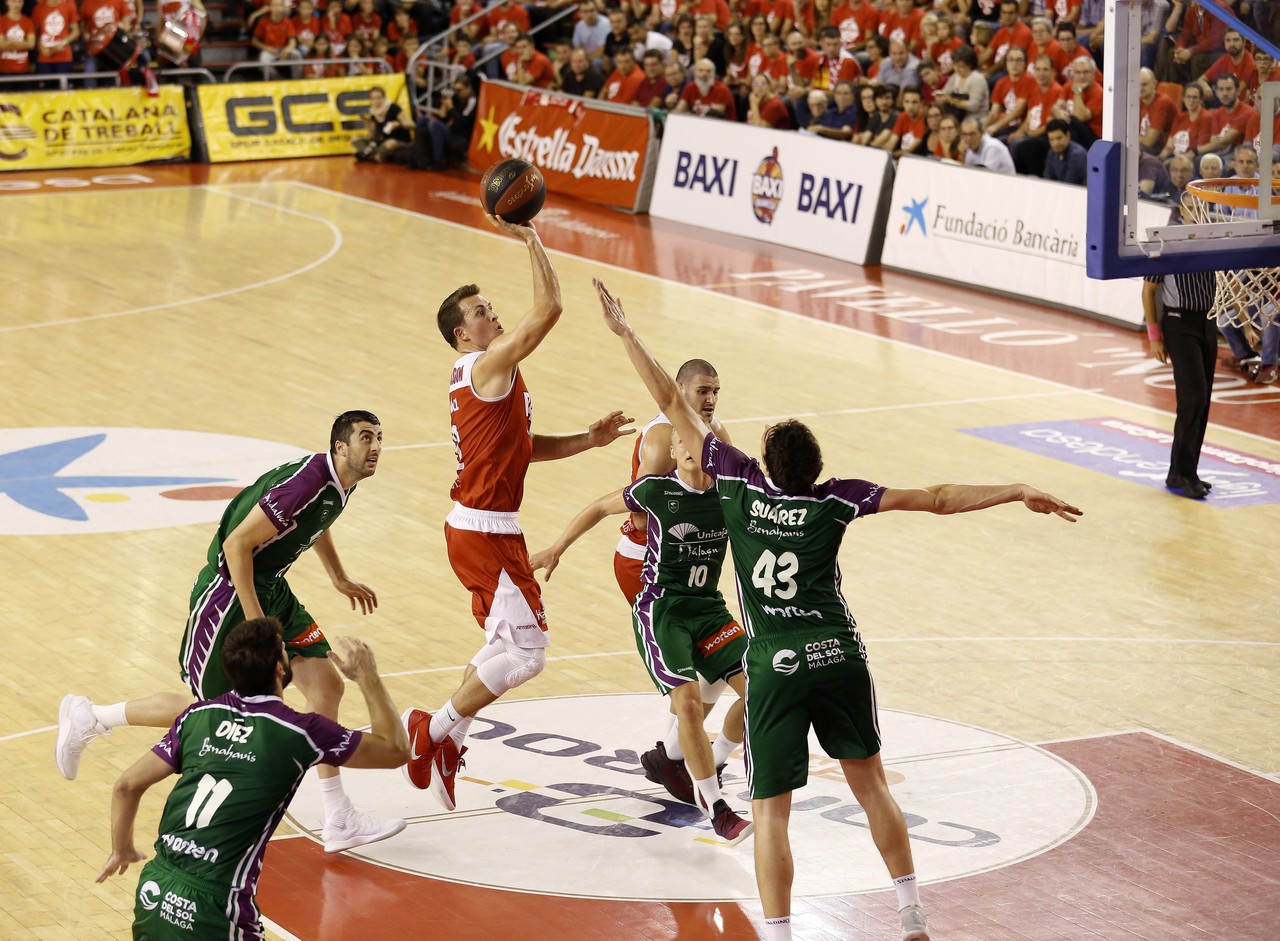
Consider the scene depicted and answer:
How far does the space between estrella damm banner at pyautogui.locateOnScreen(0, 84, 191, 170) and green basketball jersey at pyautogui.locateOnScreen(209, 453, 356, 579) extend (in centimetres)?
2215

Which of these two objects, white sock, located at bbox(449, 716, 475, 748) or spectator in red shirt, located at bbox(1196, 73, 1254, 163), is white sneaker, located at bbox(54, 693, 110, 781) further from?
spectator in red shirt, located at bbox(1196, 73, 1254, 163)

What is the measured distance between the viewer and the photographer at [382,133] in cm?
3019

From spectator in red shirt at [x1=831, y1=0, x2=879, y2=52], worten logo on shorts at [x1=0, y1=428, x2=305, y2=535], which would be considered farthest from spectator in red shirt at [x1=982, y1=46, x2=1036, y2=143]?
worten logo on shorts at [x1=0, y1=428, x2=305, y2=535]

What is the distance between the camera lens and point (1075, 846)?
845cm

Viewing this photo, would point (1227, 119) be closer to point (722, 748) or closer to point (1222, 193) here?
point (1222, 193)

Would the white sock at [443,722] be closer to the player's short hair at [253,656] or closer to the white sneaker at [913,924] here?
the white sneaker at [913,924]

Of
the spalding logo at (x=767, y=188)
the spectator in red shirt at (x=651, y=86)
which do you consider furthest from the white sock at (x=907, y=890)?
the spectator in red shirt at (x=651, y=86)

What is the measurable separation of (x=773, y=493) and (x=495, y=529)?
2.03 meters

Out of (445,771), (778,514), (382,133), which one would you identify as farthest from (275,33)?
(778,514)

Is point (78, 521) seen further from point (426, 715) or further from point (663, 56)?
point (663, 56)

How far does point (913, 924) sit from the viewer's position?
721 cm

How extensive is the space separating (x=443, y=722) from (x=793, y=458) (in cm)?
248

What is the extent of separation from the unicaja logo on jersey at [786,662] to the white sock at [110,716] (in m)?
2.64

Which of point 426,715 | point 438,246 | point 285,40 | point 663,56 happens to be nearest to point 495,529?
point 426,715
